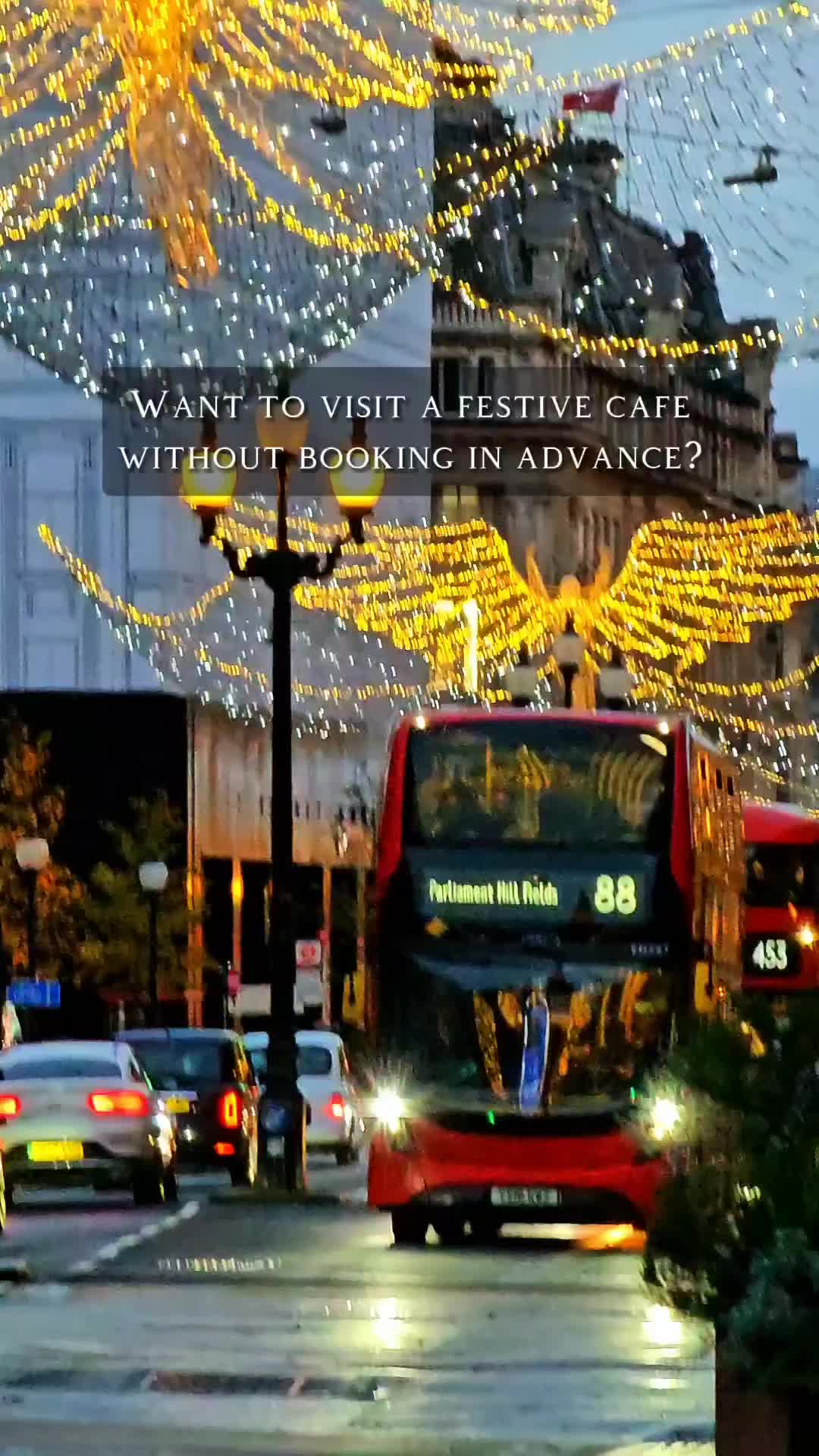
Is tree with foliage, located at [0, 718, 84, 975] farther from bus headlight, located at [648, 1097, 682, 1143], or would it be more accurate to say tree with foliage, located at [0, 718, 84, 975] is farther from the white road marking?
bus headlight, located at [648, 1097, 682, 1143]

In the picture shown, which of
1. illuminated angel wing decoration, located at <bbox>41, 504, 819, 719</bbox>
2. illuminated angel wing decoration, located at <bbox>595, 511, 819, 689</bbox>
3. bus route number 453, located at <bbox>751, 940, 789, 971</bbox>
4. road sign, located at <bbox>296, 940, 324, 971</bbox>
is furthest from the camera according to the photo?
illuminated angel wing decoration, located at <bbox>595, 511, 819, 689</bbox>

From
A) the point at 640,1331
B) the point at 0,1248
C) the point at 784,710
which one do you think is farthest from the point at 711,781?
the point at 784,710

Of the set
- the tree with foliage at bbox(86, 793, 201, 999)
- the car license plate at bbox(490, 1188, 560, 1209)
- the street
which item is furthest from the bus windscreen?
the street

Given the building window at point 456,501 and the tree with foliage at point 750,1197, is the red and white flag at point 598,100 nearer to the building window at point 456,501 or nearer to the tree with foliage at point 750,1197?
the tree with foliage at point 750,1197

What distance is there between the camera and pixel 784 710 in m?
119

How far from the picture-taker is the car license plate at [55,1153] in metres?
30.0

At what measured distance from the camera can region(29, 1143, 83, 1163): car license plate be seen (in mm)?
30031

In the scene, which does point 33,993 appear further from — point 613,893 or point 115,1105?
point 613,893

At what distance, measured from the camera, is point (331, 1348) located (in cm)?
1596

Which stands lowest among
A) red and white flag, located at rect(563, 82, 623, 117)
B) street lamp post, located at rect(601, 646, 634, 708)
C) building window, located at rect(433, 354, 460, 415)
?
street lamp post, located at rect(601, 646, 634, 708)

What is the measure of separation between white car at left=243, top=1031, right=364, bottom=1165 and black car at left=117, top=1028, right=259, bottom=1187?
241 inches

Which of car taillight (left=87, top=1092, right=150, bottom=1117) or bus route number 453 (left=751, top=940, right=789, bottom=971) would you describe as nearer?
car taillight (left=87, top=1092, right=150, bottom=1117)

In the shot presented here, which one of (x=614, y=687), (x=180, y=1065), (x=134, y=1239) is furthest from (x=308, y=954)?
(x=134, y=1239)

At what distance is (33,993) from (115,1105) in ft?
72.9
